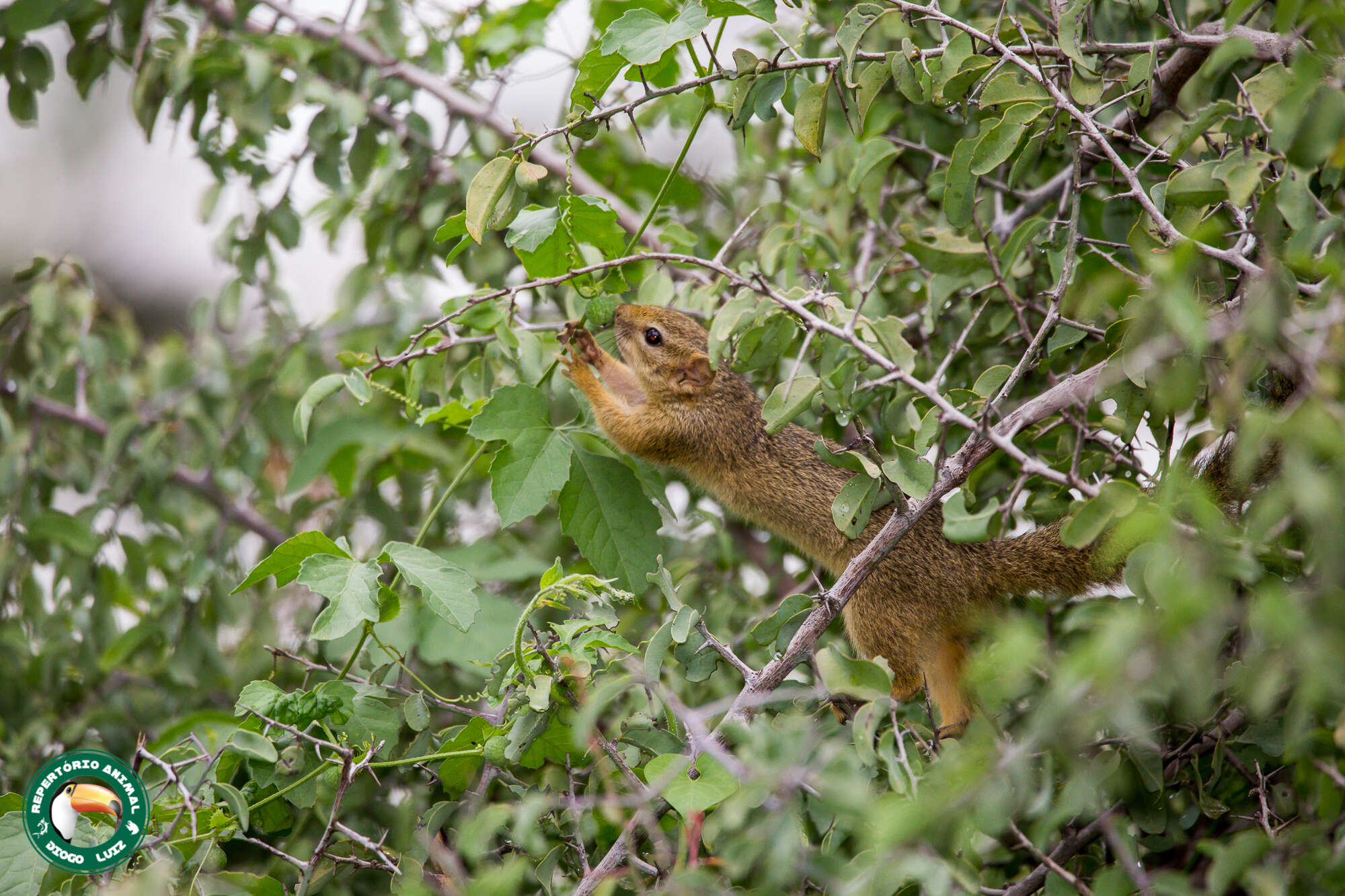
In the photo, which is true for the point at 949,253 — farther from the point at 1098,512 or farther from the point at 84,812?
the point at 84,812

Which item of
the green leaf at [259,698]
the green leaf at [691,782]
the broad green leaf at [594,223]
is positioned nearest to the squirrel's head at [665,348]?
the broad green leaf at [594,223]

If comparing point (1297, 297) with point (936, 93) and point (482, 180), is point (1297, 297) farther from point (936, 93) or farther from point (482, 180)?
point (482, 180)

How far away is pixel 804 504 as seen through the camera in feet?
7.72

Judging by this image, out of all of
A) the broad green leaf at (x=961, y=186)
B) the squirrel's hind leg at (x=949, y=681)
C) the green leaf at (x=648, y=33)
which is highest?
the green leaf at (x=648, y=33)

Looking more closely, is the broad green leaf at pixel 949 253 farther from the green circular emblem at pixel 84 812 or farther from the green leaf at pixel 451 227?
the green circular emblem at pixel 84 812

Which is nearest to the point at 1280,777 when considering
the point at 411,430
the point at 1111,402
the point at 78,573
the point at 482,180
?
the point at 1111,402

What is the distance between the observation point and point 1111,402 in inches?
62.4

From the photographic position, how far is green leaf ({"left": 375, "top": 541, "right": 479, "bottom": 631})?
1.54 meters

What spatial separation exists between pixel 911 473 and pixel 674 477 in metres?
1.40

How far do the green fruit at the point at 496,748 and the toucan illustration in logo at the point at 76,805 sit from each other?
542 millimetres

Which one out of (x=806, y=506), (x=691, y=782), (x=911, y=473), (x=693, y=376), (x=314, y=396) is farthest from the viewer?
(x=693, y=376)

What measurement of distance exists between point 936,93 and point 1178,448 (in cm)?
66

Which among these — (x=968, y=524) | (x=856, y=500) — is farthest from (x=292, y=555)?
(x=968, y=524)

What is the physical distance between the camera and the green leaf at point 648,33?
1460mm
